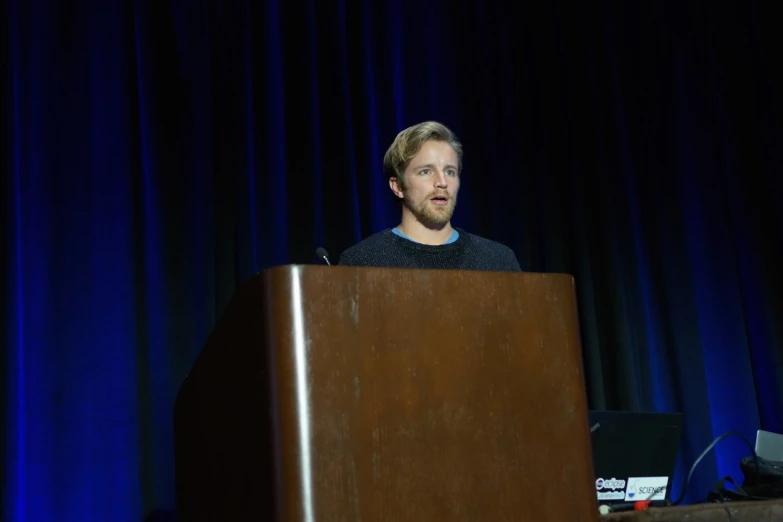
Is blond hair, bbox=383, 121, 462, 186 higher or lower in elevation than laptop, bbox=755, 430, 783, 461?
higher

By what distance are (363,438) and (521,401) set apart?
0.71 feet

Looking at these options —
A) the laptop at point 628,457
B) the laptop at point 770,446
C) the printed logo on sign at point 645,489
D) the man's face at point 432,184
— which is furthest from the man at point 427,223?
the laptop at point 770,446

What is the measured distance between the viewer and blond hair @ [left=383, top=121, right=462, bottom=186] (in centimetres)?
203

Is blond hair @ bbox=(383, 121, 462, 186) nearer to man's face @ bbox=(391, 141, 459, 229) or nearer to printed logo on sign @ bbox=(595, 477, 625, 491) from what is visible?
man's face @ bbox=(391, 141, 459, 229)

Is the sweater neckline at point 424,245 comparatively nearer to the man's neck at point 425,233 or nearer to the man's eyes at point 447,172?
the man's neck at point 425,233

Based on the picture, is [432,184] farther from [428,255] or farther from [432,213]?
[428,255]

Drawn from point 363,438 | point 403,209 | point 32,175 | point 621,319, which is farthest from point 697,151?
point 363,438

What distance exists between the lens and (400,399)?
35.0 inches

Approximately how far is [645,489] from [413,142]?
1017 millimetres

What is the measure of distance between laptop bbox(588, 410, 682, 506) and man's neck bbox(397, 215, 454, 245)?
583 mm

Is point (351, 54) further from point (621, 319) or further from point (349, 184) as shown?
point (621, 319)

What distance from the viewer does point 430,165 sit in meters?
2.02

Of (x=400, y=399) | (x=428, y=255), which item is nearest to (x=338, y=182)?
(x=428, y=255)

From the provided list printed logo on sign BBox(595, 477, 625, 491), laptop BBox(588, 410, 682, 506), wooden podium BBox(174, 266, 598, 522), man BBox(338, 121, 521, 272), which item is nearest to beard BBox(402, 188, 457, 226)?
man BBox(338, 121, 521, 272)
